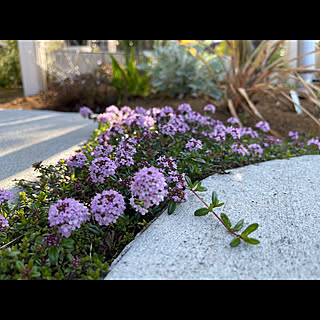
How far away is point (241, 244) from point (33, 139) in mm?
2397

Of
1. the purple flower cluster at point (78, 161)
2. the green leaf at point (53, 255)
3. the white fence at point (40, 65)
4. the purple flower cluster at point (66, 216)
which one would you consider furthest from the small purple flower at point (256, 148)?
the white fence at point (40, 65)

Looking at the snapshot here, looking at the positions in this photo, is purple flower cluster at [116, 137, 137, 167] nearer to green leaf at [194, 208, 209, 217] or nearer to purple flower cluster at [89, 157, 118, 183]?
purple flower cluster at [89, 157, 118, 183]

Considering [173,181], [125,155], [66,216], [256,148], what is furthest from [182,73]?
[66,216]

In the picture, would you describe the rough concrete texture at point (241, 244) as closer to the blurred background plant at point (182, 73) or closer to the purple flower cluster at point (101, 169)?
the purple flower cluster at point (101, 169)

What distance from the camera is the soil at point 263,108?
3812mm

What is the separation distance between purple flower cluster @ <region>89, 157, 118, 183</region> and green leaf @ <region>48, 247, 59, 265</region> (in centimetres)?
44

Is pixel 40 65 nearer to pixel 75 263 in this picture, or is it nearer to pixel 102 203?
pixel 102 203

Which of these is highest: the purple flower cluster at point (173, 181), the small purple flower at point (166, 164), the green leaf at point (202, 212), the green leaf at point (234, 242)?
the small purple flower at point (166, 164)

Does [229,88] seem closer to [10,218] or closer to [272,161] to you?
[272,161]

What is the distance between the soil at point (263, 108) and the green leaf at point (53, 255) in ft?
9.43

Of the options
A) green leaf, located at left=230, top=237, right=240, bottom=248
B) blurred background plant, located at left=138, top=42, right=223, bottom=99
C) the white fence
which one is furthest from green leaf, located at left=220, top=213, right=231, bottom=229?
the white fence

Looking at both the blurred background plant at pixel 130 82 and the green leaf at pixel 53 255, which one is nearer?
the green leaf at pixel 53 255

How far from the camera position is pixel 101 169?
1.72 metres
